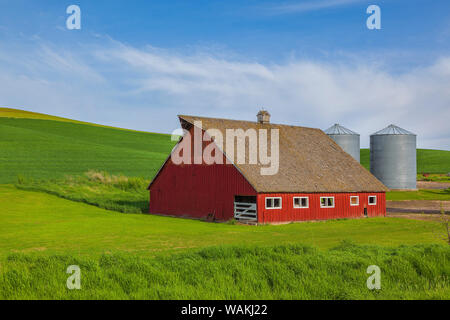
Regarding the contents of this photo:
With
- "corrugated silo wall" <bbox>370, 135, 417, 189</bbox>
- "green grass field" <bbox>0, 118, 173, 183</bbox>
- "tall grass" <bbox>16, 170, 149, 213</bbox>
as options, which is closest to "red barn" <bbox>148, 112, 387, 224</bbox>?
"tall grass" <bbox>16, 170, 149, 213</bbox>

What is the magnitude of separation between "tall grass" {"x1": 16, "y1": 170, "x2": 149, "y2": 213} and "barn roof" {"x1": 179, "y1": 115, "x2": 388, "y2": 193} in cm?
1108

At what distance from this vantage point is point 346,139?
69.2 meters

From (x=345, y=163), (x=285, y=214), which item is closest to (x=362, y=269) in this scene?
(x=285, y=214)

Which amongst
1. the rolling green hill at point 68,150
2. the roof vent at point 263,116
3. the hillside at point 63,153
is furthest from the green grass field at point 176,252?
the roof vent at point 263,116

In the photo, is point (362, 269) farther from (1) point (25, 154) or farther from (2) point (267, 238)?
(1) point (25, 154)

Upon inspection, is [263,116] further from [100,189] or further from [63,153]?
[63,153]

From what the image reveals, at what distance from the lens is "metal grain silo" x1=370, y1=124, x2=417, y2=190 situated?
7150 centimetres

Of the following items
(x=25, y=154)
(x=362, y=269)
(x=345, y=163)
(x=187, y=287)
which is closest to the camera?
(x=187, y=287)

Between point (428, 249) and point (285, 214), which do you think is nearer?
point (428, 249)

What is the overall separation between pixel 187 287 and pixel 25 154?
2323 inches
